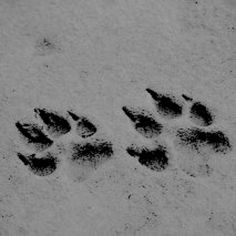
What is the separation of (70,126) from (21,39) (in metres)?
0.45

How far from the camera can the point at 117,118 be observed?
145 cm

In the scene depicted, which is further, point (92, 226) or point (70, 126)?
point (70, 126)

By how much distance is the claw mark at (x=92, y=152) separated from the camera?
1.38 m

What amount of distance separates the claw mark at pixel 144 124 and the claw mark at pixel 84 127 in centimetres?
14

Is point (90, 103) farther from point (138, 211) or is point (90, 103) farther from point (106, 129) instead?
point (138, 211)

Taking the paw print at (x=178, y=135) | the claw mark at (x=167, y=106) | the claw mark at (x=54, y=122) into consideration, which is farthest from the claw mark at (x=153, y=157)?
the claw mark at (x=54, y=122)

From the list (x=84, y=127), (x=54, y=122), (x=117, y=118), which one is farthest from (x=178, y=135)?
(x=54, y=122)

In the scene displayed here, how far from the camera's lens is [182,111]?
1.45 meters

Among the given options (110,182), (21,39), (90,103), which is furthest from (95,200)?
(21,39)

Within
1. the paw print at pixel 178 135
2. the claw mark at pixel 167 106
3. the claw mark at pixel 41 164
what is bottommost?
the claw mark at pixel 41 164

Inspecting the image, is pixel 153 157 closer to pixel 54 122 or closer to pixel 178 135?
pixel 178 135

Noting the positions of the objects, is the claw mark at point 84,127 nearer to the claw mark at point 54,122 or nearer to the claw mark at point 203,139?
the claw mark at point 54,122

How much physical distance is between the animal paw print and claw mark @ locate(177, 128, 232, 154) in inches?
10.7

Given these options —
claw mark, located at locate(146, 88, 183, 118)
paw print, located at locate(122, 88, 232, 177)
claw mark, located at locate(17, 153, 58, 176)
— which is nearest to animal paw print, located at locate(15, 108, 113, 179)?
claw mark, located at locate(17, 153, 58, 176)
